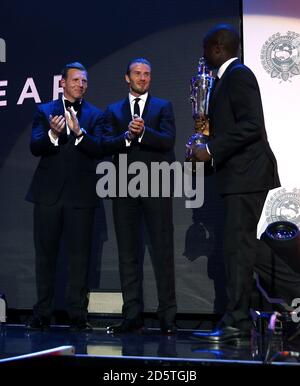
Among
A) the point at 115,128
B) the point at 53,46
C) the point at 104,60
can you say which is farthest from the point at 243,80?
the point at 53,46

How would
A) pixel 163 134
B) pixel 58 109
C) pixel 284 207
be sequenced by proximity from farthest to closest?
pixel 284 207, pixel 58 109, pixel 163 134

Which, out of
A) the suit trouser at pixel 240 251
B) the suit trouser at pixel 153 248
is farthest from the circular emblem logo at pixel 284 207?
the suit trouser at pixel 240 251

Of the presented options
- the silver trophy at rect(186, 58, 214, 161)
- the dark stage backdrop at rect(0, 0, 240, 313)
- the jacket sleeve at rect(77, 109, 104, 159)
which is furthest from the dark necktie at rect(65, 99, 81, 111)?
the silver trophy at rect(186, 58, 214, 161)

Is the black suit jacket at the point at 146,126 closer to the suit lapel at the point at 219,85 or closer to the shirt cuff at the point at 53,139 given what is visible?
the shirt cuff at the point at 53,139

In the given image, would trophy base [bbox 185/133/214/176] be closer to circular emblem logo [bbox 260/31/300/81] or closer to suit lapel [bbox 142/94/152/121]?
suit lapel [bbox 142/94/152/121]

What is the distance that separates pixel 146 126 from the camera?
426cm

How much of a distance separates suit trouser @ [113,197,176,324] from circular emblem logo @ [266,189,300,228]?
898 millimetres

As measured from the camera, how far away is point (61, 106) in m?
4.56

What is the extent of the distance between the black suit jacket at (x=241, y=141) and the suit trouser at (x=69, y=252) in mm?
1303

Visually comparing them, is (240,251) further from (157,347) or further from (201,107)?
(201,107)

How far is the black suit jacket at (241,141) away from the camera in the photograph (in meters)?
3.39

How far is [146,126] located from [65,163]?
679mm

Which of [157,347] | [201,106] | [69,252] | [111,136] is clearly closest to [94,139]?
[111,136]

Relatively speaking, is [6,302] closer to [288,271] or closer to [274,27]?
[288,271]
